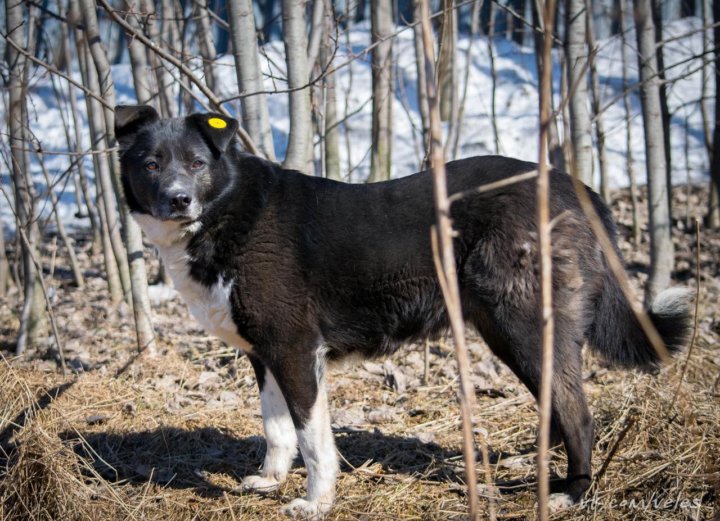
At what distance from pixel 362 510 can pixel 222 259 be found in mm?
1448

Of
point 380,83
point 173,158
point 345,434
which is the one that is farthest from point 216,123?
point 380,83

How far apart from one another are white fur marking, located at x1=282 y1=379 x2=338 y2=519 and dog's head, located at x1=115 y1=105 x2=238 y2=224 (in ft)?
4.03

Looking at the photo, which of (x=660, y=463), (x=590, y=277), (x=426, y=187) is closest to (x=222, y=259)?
(x=426, y=187)

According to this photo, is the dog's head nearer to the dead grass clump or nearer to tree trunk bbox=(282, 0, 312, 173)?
tree trunk bbox=(282, 0, 312, 173)

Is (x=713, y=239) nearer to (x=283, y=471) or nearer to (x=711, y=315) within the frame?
(x=711, y=315)

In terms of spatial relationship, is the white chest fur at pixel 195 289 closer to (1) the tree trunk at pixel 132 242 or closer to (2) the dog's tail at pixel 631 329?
(1) the tree trunk at pixel 132 242

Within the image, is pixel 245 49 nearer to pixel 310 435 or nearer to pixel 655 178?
pixel 310 435

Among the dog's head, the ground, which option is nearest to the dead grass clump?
the ground

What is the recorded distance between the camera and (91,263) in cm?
921

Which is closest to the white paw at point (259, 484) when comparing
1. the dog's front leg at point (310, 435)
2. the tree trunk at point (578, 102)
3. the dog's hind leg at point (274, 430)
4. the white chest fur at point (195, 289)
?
the dog's hind leg at point (274, 430)

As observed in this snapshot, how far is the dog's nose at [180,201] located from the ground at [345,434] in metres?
1.22

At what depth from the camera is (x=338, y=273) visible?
356 cm

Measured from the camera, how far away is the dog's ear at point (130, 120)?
372 cm

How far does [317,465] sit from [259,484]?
1.62 ft
